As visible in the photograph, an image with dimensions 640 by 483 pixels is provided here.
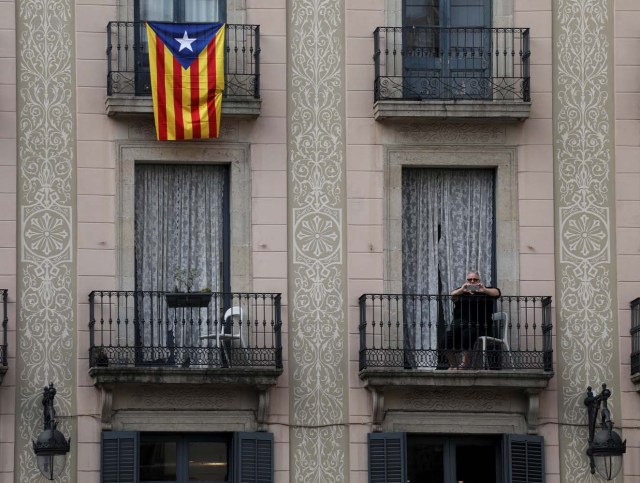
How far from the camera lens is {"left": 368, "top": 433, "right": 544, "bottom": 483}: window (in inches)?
1345

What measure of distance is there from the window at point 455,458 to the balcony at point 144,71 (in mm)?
4665

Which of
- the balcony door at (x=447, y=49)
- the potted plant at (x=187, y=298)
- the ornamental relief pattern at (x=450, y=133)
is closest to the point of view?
the potted plant at (x=187, y=298)

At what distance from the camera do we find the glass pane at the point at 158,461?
34.2 metres

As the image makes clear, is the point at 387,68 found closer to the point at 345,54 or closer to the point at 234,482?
the point at 345,54

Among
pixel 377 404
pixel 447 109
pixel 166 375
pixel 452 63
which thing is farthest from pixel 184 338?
pixel 452 63

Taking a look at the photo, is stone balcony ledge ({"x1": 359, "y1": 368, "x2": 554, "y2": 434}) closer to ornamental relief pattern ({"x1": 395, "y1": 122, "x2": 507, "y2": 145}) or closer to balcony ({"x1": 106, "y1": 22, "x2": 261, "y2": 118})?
ornamental relief pattern ({"x1": 395, "y1": 122, "x2": 507, "y2": 145})

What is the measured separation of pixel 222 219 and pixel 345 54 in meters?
2.71

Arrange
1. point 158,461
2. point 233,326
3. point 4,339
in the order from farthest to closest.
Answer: point 233,326 → point 158,461 → point 4,339

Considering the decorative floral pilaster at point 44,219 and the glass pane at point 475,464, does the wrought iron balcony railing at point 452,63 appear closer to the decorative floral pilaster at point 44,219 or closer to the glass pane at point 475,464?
the decorative floral pilaster at point 44,219

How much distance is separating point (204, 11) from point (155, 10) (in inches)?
25.6

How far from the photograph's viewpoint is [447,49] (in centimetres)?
3559

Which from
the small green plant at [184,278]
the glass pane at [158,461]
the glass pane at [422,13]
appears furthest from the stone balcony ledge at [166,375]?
the glass pane at [422,13]

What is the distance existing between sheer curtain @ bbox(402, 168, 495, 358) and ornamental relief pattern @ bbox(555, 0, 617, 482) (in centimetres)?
102

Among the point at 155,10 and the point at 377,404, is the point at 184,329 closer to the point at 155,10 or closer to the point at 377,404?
the point at 377,404
